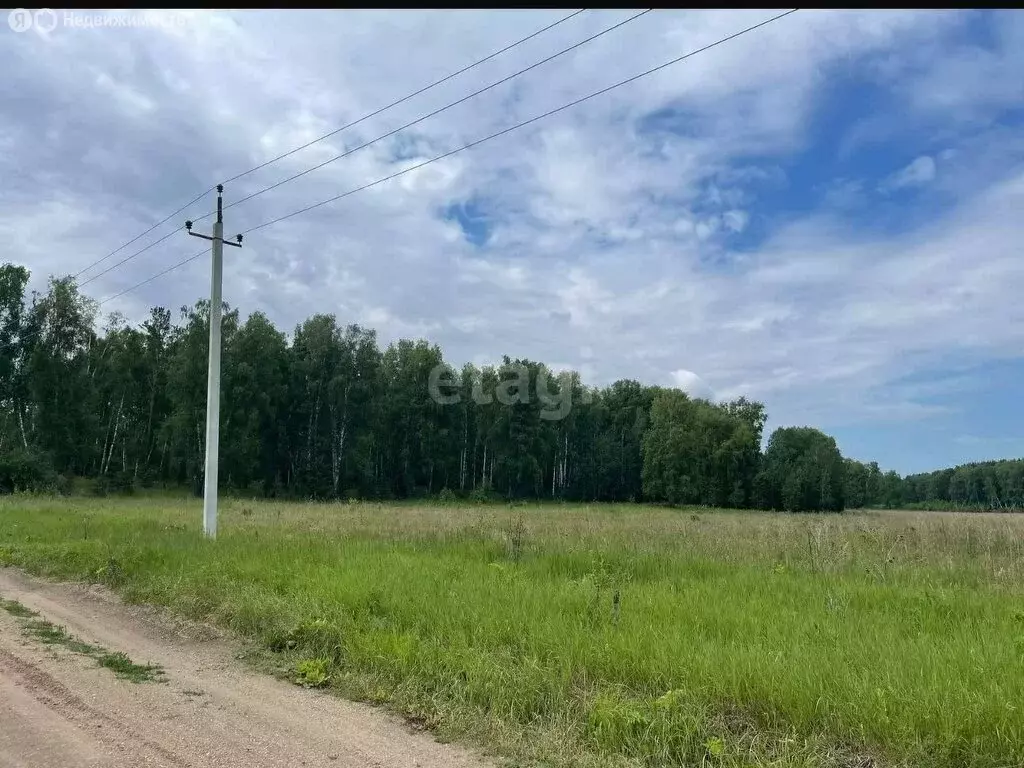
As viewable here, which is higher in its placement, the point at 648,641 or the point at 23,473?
the point at 23,473

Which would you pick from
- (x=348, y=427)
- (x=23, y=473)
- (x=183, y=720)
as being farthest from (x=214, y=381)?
(x=348, y=427)

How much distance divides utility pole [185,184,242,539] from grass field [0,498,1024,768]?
3844mm

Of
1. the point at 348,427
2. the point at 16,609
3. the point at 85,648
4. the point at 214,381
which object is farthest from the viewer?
the point at 348,427

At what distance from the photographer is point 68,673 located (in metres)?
6.43

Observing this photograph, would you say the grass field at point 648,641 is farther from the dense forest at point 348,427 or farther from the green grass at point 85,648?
the dense forest at point 348,427

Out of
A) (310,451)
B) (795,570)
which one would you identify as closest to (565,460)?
(310,451)

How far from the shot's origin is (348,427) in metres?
61.1

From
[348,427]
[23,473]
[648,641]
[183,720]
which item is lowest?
[183,720]

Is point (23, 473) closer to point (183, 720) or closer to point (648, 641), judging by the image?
point (183, 720)

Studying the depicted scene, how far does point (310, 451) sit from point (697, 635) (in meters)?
56.8

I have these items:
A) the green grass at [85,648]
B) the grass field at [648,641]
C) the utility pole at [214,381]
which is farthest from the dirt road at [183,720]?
the utility pole at [214,381]

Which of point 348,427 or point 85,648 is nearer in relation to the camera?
point 85,648

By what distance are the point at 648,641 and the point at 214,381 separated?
14.6 meters

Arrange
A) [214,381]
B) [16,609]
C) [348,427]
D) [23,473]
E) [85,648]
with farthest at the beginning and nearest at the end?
[348,427] < [23,473] < [214,381] < [16,609] < [85,648]
